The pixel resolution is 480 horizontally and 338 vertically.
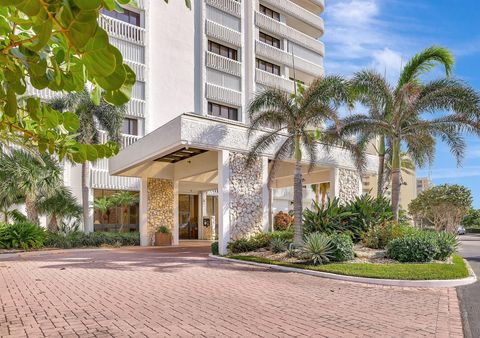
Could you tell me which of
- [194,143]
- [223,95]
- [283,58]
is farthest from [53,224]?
[283,58]

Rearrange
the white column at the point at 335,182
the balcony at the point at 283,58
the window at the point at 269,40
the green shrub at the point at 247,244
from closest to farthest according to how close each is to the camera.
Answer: the green shrub at the point at 247,244 → the white column at the point at 335,182 → the balcony at the point at 283,58 → the window at the point at 269,40

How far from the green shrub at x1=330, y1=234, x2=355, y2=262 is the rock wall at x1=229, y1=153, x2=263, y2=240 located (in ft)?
15.4

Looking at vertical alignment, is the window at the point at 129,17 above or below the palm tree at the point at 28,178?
above

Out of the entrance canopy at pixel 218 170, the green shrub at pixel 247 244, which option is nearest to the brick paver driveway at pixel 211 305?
the green shrub at pixel 247 244

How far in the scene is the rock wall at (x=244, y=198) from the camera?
706 inches

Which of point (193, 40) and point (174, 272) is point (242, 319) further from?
point (193, 40)

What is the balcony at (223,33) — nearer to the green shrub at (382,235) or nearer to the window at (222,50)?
the window at (222,50)

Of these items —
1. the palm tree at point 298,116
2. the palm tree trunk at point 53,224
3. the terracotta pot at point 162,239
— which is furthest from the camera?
the terracotta pot at point 162,239

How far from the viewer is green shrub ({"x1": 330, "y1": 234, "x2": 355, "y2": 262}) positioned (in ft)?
46.1

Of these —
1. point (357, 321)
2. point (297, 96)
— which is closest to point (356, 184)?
point (297, 96)

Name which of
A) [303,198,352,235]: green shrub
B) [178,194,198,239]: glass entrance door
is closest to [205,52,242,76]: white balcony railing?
[178,194,198,239]: glass entrance door

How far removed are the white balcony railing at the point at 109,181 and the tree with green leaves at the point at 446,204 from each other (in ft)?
72.8

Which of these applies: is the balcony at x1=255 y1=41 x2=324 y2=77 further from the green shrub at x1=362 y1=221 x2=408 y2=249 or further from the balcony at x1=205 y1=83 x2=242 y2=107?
the green shrub at x1=362 y1=221 x2=408 y2=249

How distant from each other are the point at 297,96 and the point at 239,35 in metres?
22.2
